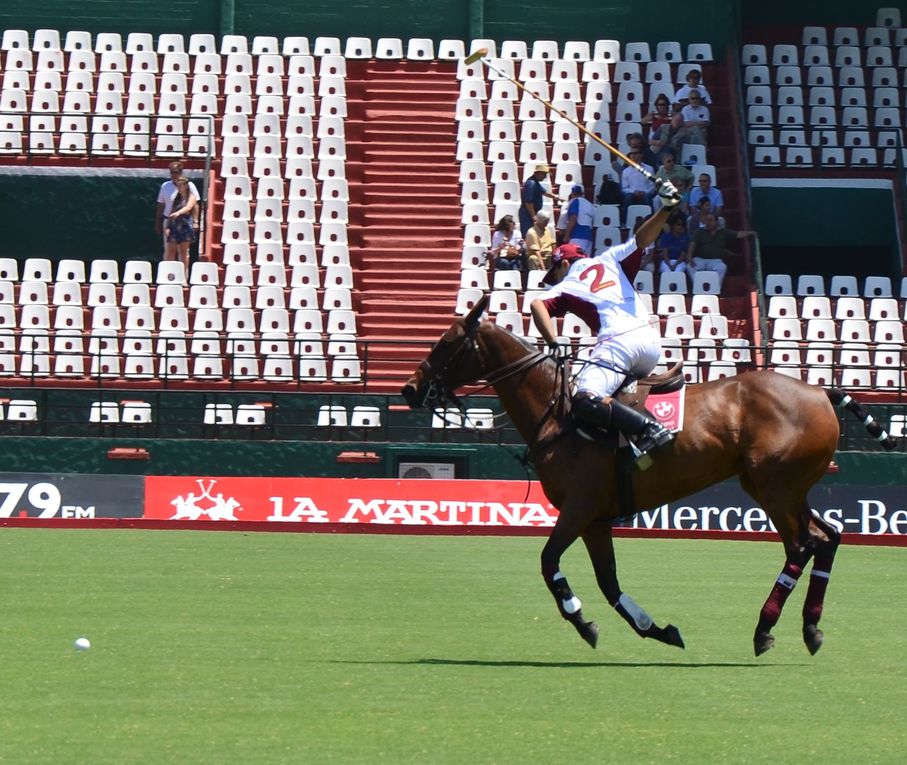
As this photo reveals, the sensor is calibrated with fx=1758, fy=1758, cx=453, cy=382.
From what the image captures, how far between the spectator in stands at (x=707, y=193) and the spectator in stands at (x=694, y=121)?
Result: 1.07 m

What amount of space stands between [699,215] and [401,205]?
497cm

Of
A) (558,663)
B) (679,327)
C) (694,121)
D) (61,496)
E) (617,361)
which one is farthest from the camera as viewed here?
(694,121)

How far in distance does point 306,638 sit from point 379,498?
37.8 ft

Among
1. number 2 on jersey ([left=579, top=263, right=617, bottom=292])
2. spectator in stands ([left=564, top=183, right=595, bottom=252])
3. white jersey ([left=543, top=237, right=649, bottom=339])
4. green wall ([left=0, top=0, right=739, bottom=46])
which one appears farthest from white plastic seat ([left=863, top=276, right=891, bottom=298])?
number 2 on jersey ([left=579, top=263, right=617, bottom=292])

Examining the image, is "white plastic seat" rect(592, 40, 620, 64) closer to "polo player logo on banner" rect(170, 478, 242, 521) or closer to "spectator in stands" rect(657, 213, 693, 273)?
"spectator in stands" rect(657, 213, 693, 273)

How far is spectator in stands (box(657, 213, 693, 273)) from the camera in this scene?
87.4 ft

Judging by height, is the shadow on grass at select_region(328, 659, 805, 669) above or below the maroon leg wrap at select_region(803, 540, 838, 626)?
below

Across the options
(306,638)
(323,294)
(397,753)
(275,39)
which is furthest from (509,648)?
(275,39)

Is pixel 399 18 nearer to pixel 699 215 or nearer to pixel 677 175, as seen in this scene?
pixel 677 175

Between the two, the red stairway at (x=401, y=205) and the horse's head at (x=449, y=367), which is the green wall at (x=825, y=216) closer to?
Answer: the red stairway at (x=401, y=205)

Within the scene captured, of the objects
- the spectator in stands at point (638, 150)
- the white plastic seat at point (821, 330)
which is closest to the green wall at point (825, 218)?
the spectator in stands at point (638, 150)

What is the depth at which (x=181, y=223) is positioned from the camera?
2612 cm

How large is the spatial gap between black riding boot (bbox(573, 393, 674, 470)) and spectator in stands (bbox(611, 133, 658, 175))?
16.3 metres

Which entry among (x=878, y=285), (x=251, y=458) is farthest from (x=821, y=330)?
(x=251, y=458)
